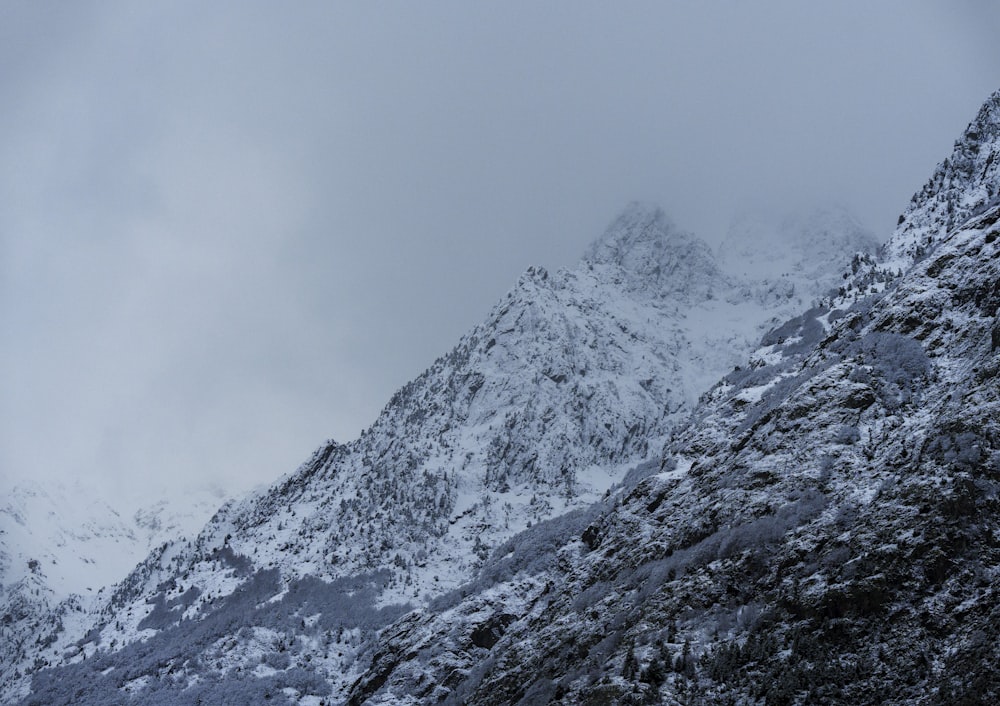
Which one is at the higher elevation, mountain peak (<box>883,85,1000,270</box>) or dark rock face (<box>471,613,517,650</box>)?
mountain peak (<box>883,85,1000,270</box>)

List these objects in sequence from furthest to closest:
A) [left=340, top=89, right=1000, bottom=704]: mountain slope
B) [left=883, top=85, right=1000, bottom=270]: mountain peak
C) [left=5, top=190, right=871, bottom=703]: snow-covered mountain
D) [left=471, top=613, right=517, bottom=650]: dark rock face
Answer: [left=5, top=190, right=871, bottom=703]: snow-covered mountain, [left=471, top=613, right=517, bottom=650]: dark rock face, [left=883, top=85, right=1000, bottom=270]: mountain peak, [left=340, top=89, right=1000, bottom=704]: mountain slope

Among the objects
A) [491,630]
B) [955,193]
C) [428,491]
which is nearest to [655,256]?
[428,491]

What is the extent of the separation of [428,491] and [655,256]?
311 feet

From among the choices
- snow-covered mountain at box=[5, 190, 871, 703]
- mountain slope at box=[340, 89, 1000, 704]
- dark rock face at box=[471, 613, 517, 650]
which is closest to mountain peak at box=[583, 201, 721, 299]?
snow-covered mountain at box=[5, 190, 871, 703]

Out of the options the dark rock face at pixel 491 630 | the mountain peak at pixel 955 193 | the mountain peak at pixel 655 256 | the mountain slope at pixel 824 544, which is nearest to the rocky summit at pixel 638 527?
the mountain slope at pixel 824 544

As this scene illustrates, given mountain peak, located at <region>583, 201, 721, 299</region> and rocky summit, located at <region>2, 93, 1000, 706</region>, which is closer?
rocky summit, located at <region>2, 93, 1000, 706</region>

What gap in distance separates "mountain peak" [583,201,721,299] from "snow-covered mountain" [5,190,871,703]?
420 centimetres

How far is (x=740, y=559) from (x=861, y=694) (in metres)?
7.46

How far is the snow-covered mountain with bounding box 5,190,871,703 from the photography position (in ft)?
278

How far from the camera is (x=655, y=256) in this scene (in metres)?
176

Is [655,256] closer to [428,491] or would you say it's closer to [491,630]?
[428,491]

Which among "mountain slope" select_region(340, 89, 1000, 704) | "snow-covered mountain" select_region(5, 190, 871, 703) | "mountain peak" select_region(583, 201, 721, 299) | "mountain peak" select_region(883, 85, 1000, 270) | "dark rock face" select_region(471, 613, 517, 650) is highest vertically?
"mountain peak" select_region(583, 201, 721, 299)

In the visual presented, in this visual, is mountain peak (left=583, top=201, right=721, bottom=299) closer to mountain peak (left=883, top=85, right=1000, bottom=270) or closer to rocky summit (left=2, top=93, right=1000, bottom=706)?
rocky summit (left=2, top=93, right=1000, bottom=706)

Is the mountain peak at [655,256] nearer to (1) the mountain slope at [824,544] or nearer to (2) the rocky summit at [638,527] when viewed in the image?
(2) the rocky summit at [638,527]
